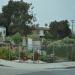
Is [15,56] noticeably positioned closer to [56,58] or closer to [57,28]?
[56,58]

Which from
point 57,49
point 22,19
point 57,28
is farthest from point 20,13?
point 57,49

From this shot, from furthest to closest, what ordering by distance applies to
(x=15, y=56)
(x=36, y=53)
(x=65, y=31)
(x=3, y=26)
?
(x=3, y=26), (x=65, y=31), (x=15, y=56), (x=36, y=53)

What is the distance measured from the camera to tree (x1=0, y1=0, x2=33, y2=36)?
329ft

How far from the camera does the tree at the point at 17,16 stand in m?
100

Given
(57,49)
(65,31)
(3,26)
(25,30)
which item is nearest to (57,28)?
(65,31)

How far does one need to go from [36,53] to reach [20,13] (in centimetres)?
6950

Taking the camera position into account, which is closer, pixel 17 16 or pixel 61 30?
pixel 61 30

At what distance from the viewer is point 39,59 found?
3634 centimetres

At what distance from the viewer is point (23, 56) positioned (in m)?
36.1

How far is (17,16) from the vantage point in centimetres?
10350

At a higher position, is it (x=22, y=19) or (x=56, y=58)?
(x=22, y=19)

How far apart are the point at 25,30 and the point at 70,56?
203ft

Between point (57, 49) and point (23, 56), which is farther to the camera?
point (57, 49)

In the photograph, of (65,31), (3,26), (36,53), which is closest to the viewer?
(36,53)
